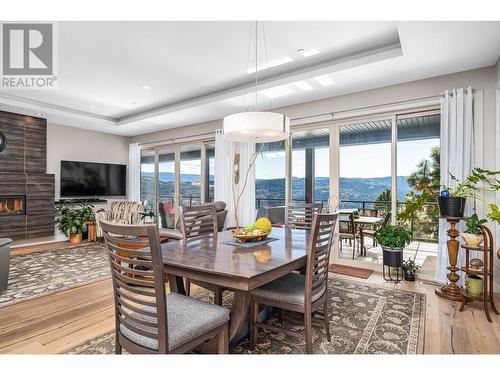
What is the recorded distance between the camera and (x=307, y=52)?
3.22 m

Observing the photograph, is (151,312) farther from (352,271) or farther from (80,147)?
(80,147)

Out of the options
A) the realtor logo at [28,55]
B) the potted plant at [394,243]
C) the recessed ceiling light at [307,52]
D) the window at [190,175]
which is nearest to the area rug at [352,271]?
the potted plant at [394,243]

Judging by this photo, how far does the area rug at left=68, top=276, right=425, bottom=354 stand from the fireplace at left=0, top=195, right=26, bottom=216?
4.55 m

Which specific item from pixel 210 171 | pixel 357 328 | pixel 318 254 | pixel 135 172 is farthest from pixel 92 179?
pixel 357 328

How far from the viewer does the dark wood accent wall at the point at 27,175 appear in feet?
17.2

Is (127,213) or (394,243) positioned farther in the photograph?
(127,213)

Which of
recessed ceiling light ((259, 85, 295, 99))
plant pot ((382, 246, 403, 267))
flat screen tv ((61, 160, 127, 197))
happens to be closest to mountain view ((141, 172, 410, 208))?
plant pot ((382, 246, 403, 267))

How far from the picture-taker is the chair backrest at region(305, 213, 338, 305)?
1.77 metres

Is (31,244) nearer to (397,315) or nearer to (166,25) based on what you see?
(166,25)

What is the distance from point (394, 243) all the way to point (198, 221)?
238 centimetres

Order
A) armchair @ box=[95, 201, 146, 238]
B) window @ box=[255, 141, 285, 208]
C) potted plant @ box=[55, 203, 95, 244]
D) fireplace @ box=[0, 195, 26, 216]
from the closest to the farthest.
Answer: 1. window @ box=[255, 141, 285, 208]
2. fireplace @ box=[0, 195, 26, 216]
3. potted plant @ box=[55, 203, 95, 244]
4. armchair @ box=[95, 201, 146, 238]

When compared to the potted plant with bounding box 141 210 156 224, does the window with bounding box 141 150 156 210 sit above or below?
above

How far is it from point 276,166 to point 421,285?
2.83m

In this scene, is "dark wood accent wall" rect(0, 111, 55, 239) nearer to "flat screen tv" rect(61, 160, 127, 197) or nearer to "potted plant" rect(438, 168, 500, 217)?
"flat screen tv" rect(61, 160, 127, 197)
